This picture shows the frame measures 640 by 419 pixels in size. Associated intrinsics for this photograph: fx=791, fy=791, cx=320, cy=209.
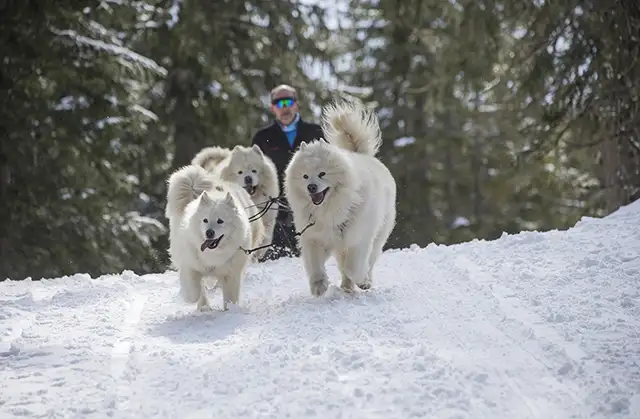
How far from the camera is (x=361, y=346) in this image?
5.05 meters

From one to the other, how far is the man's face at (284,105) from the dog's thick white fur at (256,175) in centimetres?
63

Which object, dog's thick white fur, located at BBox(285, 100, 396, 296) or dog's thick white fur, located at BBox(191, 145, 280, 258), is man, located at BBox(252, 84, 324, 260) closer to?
dog's thick white fur, located at BBox(191, 145, 280, 258)

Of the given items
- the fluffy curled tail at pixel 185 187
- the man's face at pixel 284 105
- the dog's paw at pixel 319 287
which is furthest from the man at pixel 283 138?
the dog's paw at pixel 319 287

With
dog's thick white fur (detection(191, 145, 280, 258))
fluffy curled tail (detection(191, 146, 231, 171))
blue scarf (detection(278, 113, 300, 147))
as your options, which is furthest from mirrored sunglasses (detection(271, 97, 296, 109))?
fluffy curled tail (detection(191, 146, 231, 171))

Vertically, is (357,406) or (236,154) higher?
(236,154)

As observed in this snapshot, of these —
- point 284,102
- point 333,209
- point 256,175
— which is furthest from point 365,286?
point 284,102

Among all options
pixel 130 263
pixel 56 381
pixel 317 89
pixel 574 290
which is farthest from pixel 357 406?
pixel 317 89

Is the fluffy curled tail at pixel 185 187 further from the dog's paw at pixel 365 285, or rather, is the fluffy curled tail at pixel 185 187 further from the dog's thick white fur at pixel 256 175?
the dog's paw at pixel 365 285

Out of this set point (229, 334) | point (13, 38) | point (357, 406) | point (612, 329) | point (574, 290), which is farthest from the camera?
point (13, 38)

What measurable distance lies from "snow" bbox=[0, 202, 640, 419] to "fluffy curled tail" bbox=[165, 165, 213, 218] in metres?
0.91

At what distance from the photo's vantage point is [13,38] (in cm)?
1262

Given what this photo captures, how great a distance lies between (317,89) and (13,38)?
6888 mm

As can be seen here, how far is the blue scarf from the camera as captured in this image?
1045cm

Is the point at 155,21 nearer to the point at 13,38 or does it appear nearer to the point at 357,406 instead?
the point at 13,38
